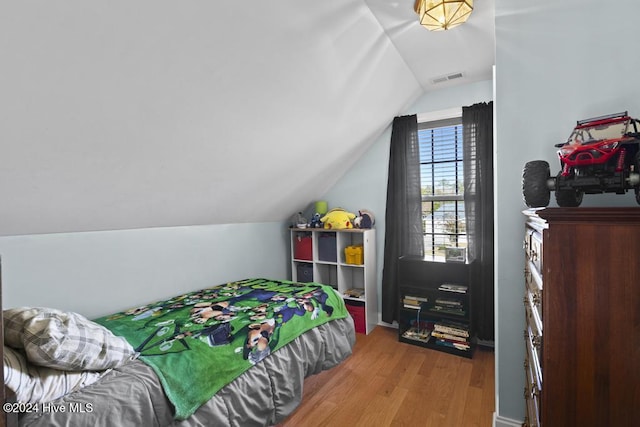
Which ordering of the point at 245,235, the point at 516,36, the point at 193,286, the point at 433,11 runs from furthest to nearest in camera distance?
the point at 245,235
the point at 193,286
the point at 433,11
the point at 516,36

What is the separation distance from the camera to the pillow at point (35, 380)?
Result: 108 centimetres

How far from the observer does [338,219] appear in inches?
131

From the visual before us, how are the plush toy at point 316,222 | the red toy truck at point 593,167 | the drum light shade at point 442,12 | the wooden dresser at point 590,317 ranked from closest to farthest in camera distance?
1. the wooden dresser at point 590,317
2. the red toy truck at point 593,167
3. the drum light shade at point 442,12
4. the plush toy at point 316,222

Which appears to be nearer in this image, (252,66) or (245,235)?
(252,66)

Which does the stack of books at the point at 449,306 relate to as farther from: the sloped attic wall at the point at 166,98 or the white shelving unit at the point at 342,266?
the sloped attic wall at the point at 166,98

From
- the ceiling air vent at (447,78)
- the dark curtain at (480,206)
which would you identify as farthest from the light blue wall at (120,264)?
the ceiling air vent at (447,78)

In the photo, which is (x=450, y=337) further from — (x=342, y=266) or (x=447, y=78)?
(x=447, y=78)

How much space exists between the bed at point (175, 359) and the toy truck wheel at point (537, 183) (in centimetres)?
159

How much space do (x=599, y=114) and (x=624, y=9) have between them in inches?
18.4

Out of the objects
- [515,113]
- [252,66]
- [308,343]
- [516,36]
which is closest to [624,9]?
[516,36]

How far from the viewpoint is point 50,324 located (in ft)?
4.11

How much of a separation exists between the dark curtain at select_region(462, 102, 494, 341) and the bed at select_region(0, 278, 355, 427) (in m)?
1.27

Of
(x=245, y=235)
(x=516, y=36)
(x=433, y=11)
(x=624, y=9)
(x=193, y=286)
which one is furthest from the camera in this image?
(x=245, y=235)

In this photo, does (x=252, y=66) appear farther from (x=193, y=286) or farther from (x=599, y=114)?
(x=193, y=286)
